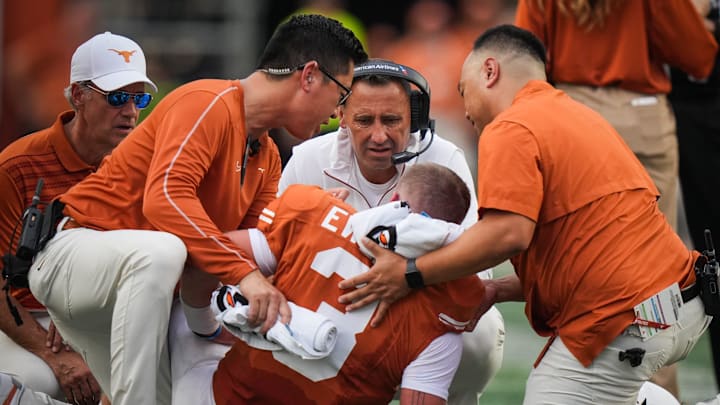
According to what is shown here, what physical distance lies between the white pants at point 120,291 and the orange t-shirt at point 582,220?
109 centimetres

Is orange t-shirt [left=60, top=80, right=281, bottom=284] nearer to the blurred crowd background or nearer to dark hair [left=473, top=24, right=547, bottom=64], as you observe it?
dark hair [left=473, top=24, right=547, bottom=64]

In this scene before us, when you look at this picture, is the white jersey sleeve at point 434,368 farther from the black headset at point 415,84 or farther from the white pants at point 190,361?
the black headset at point 415,84

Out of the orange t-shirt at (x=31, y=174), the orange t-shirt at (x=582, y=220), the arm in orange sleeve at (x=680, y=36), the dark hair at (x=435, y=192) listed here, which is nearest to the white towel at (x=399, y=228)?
the dark hair at (x=435, y=192)

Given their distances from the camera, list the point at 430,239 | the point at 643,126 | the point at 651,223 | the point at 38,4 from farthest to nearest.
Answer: the point at 38,4 < the point at 643,126 < the point at 651,223 < the point at 430,239

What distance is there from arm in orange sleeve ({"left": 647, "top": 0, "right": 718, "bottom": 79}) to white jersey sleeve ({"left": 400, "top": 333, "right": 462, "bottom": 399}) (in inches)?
105

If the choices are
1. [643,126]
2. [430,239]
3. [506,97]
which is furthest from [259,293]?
[643,126]

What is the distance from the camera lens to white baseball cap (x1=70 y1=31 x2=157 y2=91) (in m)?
4.83

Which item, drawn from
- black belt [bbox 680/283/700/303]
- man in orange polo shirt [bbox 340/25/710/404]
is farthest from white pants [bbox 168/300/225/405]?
black belt [bbox 680/283/700/303]

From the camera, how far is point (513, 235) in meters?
3.75

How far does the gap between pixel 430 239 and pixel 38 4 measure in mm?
9067

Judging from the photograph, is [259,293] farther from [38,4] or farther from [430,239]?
[38,4]

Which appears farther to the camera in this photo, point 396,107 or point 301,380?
point 396,107

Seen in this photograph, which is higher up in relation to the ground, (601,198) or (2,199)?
(601,198)

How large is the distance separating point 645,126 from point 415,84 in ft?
5.13
